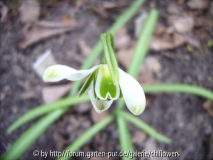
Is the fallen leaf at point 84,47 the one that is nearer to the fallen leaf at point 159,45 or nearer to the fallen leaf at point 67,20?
the fallen leaf at point 67,20

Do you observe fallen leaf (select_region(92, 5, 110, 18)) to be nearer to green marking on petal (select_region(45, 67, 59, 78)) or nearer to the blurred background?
the blurred background

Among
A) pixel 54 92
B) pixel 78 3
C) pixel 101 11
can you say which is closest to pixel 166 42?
pixel 101 11

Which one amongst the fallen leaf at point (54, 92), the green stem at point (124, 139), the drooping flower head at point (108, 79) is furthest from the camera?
the fallen leaf at point (54, 92)

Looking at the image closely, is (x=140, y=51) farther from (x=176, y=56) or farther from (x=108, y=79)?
(x=108, y=79)

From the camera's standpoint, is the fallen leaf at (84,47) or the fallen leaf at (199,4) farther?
the fallen leaf at (199,4)

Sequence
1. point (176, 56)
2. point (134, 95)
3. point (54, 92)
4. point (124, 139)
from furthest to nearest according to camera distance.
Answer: point (176, 56) → point (54, 92) → point (124, 139) → point (134, 95)

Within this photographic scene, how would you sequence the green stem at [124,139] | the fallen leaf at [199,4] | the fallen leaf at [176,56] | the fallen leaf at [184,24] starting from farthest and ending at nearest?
1. the fallen leaf at [199,4]
2. the fallen leaf at [184,24]
3. the fallen leaf at [176,56]
4. the green stem at [124,139]

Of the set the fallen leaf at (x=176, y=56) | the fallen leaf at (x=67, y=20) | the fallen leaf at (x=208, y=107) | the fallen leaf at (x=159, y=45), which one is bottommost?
the fallen leaf at (x=208, y=107)

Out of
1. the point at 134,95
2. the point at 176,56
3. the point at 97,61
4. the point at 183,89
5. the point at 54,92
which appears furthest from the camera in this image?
the point at 176,56

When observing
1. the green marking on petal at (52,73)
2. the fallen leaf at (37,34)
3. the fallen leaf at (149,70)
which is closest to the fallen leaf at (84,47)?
the fallen leaf at (37,34)
